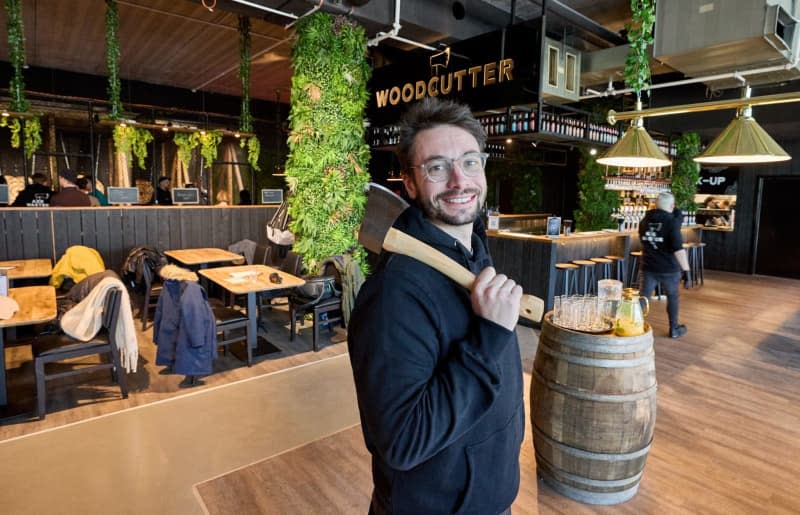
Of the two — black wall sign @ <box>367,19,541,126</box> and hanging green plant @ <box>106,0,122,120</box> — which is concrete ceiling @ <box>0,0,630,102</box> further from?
black wall sign @ <box>367,19,541,126</box>

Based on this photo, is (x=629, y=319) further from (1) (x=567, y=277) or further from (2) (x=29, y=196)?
(2) (x=29, y=196)

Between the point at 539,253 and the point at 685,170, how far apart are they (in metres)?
5.29

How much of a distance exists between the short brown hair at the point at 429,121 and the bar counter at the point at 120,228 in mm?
6914

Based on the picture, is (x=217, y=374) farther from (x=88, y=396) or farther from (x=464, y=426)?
(x=464, y=426)

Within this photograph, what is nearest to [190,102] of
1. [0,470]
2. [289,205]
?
[289,205]

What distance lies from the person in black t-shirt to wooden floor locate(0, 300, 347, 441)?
3.73 meters

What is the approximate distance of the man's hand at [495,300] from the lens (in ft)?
3.08

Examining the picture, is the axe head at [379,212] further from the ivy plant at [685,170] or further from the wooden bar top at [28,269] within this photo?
the ivy plant at [685,170]

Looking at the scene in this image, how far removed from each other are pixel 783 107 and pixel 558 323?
8.49m

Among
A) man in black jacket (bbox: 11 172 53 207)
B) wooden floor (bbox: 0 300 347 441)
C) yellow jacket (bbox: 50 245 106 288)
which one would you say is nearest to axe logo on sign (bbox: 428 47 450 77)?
wooden floor (bbox: 0 300 347 441)

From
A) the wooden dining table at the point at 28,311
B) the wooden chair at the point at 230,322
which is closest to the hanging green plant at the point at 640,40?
the wooden chair at the point at 230,322

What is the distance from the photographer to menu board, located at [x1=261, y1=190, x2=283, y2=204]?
8375 mm

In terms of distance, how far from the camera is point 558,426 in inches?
89.4

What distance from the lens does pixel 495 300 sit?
94 centimetres
